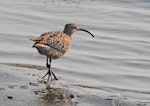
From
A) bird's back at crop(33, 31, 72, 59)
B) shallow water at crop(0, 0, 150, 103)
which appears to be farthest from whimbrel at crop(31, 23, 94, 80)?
shallow water at crop(0, 0, 150, 103)

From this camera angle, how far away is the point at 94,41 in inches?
485

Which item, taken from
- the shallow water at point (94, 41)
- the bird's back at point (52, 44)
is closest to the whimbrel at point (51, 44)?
the bird's back at point (52, 44)

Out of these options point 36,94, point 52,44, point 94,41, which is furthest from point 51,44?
point 94,41

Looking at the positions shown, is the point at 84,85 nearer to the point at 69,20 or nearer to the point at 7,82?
the point at 7,82

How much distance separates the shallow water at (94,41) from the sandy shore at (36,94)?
0.45 meters

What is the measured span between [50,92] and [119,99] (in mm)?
1052

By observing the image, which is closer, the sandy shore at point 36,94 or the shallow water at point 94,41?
the sandy shore at point 36,94

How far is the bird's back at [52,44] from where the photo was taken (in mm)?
9156

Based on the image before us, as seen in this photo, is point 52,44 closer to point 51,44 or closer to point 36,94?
point 51,44

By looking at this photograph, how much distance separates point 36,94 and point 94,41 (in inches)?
178

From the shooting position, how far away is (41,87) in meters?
8.52

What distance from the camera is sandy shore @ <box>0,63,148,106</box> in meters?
7.59

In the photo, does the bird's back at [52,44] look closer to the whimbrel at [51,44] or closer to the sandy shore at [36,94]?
the whimbrel at [51,44]

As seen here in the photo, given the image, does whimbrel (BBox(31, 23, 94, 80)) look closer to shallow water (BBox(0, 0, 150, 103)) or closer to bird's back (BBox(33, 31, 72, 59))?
bird's back (BBox(33, 31, 72, 59))
